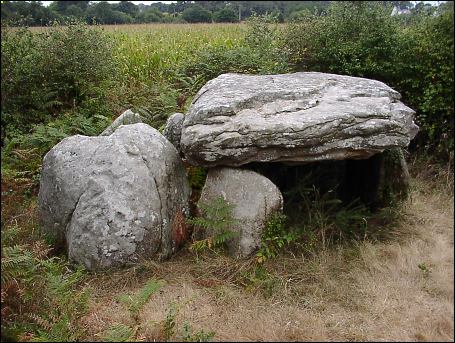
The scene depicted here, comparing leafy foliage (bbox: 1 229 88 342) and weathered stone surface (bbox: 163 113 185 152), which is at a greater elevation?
weathered stone surface (bbox: 163 113 185 152)

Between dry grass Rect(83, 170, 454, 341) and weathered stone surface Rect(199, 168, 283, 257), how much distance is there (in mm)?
262

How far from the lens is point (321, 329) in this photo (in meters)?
4.08

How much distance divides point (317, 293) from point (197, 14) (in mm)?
6683

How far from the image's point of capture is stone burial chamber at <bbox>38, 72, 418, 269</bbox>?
5.46m

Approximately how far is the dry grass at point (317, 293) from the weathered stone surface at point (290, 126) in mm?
1117

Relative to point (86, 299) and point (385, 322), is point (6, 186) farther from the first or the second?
point (385, 322)

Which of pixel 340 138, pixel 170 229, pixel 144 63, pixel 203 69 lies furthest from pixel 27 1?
pixel 340 138

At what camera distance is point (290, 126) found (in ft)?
17.9

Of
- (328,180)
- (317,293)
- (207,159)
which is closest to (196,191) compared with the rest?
(207,159)

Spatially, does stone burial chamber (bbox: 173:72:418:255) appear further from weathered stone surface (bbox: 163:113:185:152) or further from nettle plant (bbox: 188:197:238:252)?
weathered stone surface (bbox: 163:113:185:152)

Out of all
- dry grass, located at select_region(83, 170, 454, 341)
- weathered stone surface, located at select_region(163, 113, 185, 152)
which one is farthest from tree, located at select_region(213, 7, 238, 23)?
dry grass, located at select_region(83, 170, 454, 341)

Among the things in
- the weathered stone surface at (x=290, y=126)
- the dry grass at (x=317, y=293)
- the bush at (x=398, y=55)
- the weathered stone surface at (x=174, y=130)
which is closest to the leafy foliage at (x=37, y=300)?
the dry grass at (x=317, y=293)

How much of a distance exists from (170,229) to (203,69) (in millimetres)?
4536

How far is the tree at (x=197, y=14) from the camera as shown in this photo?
379 inches
